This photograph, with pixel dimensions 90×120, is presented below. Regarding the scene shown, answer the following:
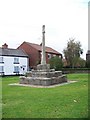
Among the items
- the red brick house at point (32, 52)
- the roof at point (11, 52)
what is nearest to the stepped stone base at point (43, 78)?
the roof at point (11, 52)

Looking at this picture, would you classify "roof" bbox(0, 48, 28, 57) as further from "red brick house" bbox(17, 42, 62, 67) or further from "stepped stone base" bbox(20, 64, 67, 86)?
"stepped stone base" bbox(20, 64, 67, 86)

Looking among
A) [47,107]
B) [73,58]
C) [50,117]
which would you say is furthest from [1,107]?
[73,58]

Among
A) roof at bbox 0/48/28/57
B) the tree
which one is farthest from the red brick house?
the tree

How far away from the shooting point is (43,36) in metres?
26.8

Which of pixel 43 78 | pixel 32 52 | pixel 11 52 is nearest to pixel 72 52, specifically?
pixel 32 52

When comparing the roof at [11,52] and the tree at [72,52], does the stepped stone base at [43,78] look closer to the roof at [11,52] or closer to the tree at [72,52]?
the roof at [11,52]

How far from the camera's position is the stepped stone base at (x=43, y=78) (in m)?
23.0

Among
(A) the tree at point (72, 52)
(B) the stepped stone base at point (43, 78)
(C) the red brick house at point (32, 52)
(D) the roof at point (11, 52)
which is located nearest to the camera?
(B) the stepped stone base at point (43, 78)

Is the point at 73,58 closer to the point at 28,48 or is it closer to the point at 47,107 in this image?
the point at 28,48

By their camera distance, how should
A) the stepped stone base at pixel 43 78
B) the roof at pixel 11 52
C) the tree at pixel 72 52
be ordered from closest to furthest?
the stepped stone base at pixel 43 78 < the roof at pixel 11 52 < the tree at pixel 72 52

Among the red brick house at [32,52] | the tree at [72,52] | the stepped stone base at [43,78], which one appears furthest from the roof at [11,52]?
the stepped stone base at [43,78]

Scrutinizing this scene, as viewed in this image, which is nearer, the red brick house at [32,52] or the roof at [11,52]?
the roof at [11,52]

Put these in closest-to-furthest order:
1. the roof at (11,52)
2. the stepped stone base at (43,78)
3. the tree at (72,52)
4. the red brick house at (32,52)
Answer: the stepped stone base at (43,78)
the roof at (11,52)
the tree at (72,52)
the red brick house at (32,52)

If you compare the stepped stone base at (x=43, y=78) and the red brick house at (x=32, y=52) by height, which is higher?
the red brick house at (x=32, y=52)
